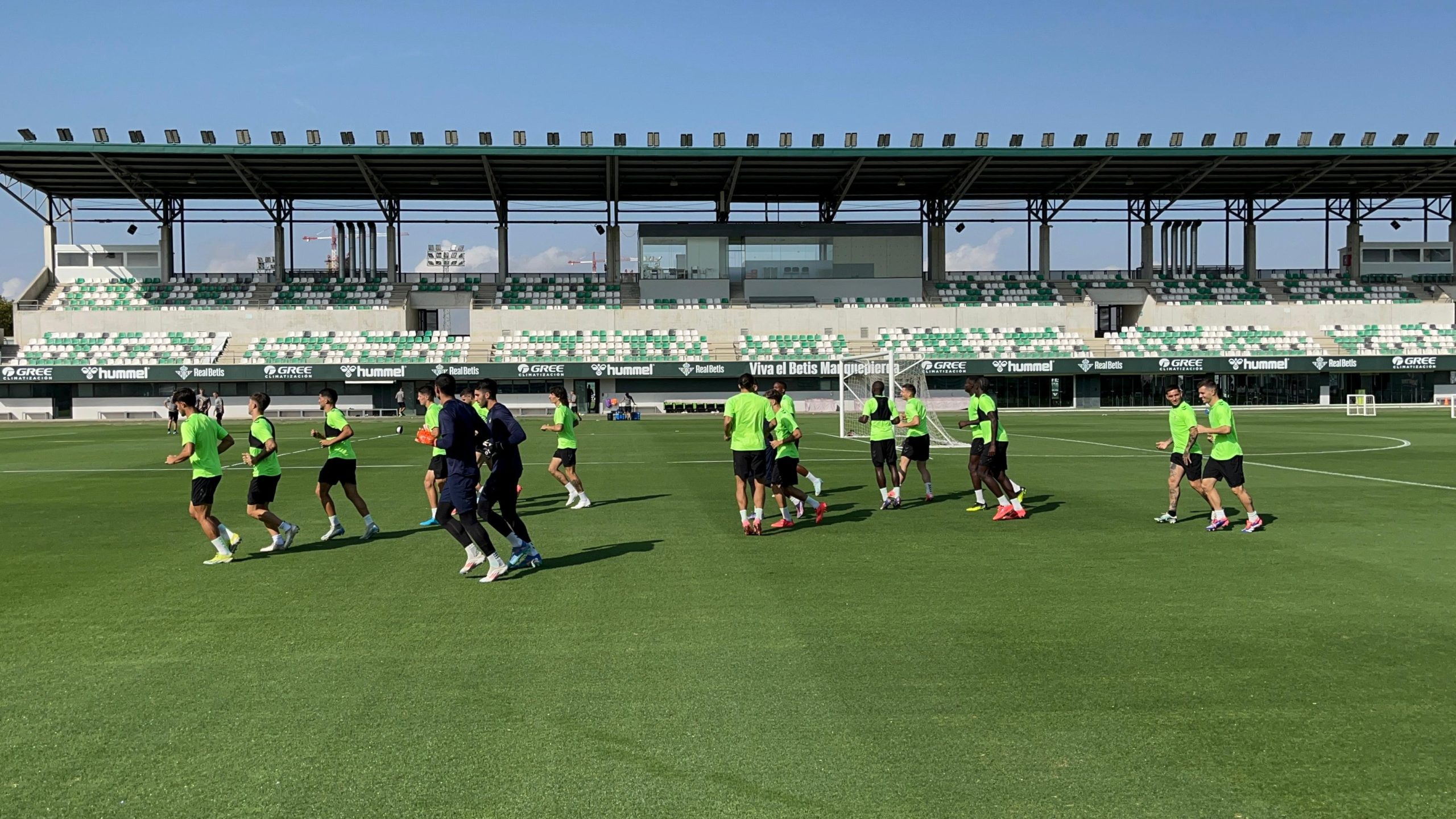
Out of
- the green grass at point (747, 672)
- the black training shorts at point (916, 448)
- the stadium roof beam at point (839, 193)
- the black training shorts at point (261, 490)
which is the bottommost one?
the green grass at point (747, 672)

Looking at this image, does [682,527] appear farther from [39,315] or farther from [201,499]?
[39,315]

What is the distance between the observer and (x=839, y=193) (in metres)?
63.9

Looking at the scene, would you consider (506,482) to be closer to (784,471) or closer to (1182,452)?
(784,471)

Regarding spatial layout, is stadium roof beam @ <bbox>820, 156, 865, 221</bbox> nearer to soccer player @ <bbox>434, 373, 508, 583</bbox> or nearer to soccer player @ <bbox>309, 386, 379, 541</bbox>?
soccer player @ <bbox>309, 386, 379, 541</bbox>

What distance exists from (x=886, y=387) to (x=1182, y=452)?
9.28 m

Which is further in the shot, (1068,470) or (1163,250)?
(1163,250)

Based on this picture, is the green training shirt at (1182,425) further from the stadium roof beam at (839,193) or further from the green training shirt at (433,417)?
the stadium roof beam at (839,193)

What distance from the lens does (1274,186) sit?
63719mm

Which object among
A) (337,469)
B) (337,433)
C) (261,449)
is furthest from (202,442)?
(337,469)

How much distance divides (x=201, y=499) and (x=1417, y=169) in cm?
7139

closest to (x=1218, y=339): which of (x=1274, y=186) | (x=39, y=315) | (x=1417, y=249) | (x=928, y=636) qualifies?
(x=1274, y=186)

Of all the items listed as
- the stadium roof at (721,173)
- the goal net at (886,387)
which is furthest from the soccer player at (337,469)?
the stadium roof at (721,173)

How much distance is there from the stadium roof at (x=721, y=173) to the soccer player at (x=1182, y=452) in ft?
152

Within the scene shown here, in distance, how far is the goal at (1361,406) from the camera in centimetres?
4762
